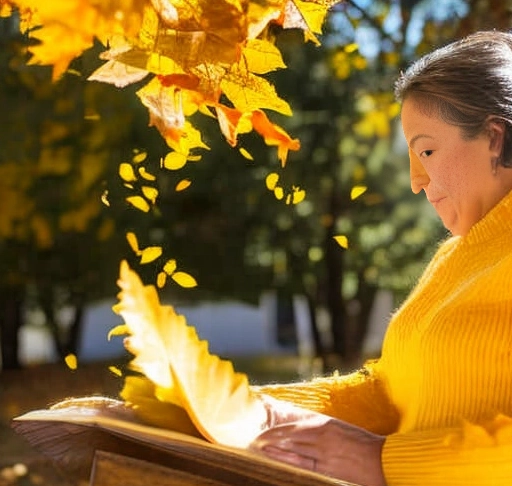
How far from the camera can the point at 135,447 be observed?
159 centimetres

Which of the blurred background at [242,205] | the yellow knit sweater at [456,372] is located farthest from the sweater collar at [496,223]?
the blurred background at [242,205]

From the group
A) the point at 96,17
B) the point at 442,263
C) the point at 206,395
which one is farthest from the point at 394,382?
the point at 96,17

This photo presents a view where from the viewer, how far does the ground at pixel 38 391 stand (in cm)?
671

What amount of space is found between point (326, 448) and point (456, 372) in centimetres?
26

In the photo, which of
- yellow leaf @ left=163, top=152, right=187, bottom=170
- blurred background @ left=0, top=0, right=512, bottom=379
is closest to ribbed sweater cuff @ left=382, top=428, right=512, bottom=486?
yellow leaf @ left=163, top=152, right=187, bottom=170

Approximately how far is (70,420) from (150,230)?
681cm

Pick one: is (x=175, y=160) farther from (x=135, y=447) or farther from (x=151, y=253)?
(x=135, y=447)

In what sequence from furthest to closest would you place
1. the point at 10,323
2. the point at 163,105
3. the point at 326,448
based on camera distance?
1. the point at 10,323
2. the point at 163,105
3. the point at 326,448

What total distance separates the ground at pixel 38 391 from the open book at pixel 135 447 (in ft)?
16.6

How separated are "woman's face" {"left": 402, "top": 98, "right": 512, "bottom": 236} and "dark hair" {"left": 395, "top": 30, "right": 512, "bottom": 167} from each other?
2 centimetres

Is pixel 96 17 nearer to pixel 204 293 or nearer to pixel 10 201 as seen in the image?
pixel 10 201

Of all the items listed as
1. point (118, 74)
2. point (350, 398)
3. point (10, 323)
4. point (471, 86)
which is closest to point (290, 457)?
point (350, 398)

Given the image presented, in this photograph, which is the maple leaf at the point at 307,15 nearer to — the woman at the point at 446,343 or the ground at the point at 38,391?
the woman at the point at 446,343

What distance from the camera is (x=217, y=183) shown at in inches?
341
